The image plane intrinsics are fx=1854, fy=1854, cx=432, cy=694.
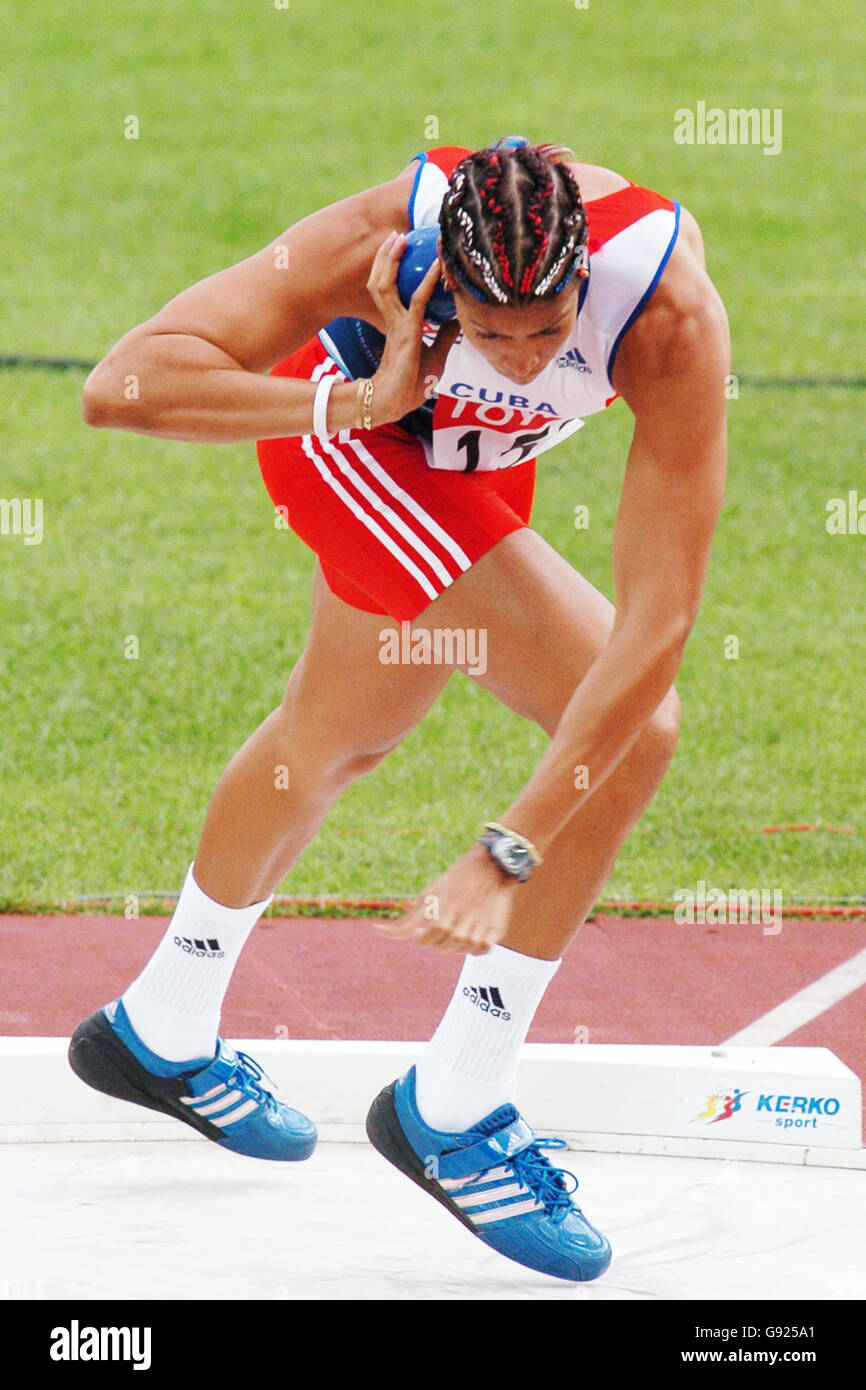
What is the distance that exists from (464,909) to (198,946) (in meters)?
1.17

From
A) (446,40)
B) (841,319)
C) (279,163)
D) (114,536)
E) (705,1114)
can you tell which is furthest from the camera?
(446,40)

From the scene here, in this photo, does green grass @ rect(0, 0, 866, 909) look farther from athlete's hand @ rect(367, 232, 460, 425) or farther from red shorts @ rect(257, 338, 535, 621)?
athlete's hand @ rect(367, 232, 460, 425)

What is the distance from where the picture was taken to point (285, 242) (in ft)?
9.59

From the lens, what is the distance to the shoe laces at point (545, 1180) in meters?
3.12

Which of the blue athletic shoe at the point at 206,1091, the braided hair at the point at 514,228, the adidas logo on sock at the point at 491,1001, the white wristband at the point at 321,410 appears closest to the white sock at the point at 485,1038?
the adidas logo on sock at the point at 491,1001

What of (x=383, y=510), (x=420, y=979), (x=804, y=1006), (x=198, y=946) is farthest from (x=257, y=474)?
(x=383, y=510)

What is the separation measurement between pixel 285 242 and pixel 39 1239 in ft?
Answer: 5.66

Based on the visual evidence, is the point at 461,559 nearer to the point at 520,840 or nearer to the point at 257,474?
the point at 520,840

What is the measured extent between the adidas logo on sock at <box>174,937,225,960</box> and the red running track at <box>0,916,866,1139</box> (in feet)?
3.05

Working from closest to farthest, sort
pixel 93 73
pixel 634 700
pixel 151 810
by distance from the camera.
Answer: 1. pixel 634 700
2. pixel 151 810
3. pixel 93 73

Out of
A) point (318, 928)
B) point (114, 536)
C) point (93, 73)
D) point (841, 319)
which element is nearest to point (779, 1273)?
point (318, 928)

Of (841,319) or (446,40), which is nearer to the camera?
(841,319)

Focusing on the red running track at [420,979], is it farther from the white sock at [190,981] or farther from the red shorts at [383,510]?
the red shorts at [383,510]
